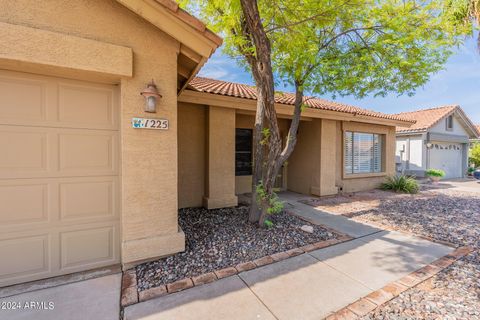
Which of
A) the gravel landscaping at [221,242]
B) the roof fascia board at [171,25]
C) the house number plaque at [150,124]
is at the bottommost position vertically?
the gravel landscaping at [221,242]

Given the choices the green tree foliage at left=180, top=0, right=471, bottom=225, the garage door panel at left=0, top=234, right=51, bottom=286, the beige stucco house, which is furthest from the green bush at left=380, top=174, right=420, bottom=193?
the garage door panel at left=0, top=234, right=51, bottom=286

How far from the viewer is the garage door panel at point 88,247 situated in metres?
3.32

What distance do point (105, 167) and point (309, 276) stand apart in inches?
146

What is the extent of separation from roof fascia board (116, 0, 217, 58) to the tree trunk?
1153mm

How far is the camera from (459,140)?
58.6ft

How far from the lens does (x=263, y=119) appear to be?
5.27 m

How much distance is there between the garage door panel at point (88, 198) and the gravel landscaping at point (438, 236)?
4.03 metres

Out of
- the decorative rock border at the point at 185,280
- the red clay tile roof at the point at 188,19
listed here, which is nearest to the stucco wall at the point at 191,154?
the red clay tile roof at the point at 188,19

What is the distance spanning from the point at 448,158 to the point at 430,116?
3.77 m

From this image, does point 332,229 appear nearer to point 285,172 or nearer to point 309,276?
point 309,276

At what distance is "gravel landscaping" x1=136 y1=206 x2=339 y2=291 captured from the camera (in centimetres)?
339

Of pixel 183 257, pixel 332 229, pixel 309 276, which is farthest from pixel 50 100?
pixel 332 229

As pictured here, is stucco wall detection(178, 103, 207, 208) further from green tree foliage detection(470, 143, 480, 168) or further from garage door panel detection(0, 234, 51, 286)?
green tree foliage detection(470, 143, 480, 168)

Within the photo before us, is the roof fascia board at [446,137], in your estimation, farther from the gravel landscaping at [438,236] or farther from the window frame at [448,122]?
the gravel landscaping at [438,236]
